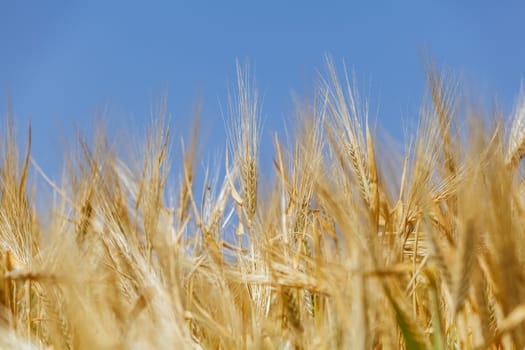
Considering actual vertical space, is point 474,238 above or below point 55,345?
above

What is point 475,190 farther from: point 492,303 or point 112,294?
point 112,294

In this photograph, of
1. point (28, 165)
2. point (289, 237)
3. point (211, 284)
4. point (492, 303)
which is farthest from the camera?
point (28, 165)

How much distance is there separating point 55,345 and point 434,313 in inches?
18.3

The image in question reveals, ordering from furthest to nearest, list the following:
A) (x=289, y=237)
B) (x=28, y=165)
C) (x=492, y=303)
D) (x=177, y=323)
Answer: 1. (x=28, y=165)
2. (x=289, y=237)
3. (x=492, y=303)
4. (x=177, y=323)

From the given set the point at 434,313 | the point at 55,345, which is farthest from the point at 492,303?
the point at 55,345

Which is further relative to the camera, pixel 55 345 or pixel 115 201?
pixel 115 201

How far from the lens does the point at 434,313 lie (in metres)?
0.72

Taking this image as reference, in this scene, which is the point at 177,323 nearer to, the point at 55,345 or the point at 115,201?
the point at 55,345

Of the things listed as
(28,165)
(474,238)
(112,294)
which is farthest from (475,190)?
(28,165)

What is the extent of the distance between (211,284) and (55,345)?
1.08 ft

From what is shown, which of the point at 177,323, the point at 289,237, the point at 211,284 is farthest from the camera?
the point at 289,237

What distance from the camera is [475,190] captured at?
0.70m

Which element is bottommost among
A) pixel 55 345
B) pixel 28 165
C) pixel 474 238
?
pixel 55 345

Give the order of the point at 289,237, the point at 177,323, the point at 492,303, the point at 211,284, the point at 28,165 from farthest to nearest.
Result: the point at 28,165
the point at 289,237
the point at 211,284
the point at 492,303
the point at 177,323
